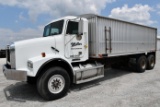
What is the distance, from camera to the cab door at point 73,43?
18.4ft

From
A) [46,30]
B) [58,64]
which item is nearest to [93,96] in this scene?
[58,64]

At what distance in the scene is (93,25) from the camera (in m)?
6.30

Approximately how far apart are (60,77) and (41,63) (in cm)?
83

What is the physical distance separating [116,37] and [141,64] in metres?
3.05

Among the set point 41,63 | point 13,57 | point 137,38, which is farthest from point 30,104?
point 137,38

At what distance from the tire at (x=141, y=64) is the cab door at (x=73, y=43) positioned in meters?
4.48

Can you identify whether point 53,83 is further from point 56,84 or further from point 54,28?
point 54,28

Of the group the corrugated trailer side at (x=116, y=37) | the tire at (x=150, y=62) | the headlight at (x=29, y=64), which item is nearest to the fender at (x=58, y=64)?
the headlight at (x=29, y=64)

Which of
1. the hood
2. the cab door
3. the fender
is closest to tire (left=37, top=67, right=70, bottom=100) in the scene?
the fender

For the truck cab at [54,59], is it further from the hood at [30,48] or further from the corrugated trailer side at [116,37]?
the corrugated trailer side at [116,37]

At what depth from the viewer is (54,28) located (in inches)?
236

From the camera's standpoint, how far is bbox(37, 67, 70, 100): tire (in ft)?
15.5

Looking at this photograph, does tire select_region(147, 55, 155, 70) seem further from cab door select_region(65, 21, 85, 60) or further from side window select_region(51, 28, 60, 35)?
side window select_region(51, 28, 60, 35)

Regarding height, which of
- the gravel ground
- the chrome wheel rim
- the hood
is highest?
the hood
